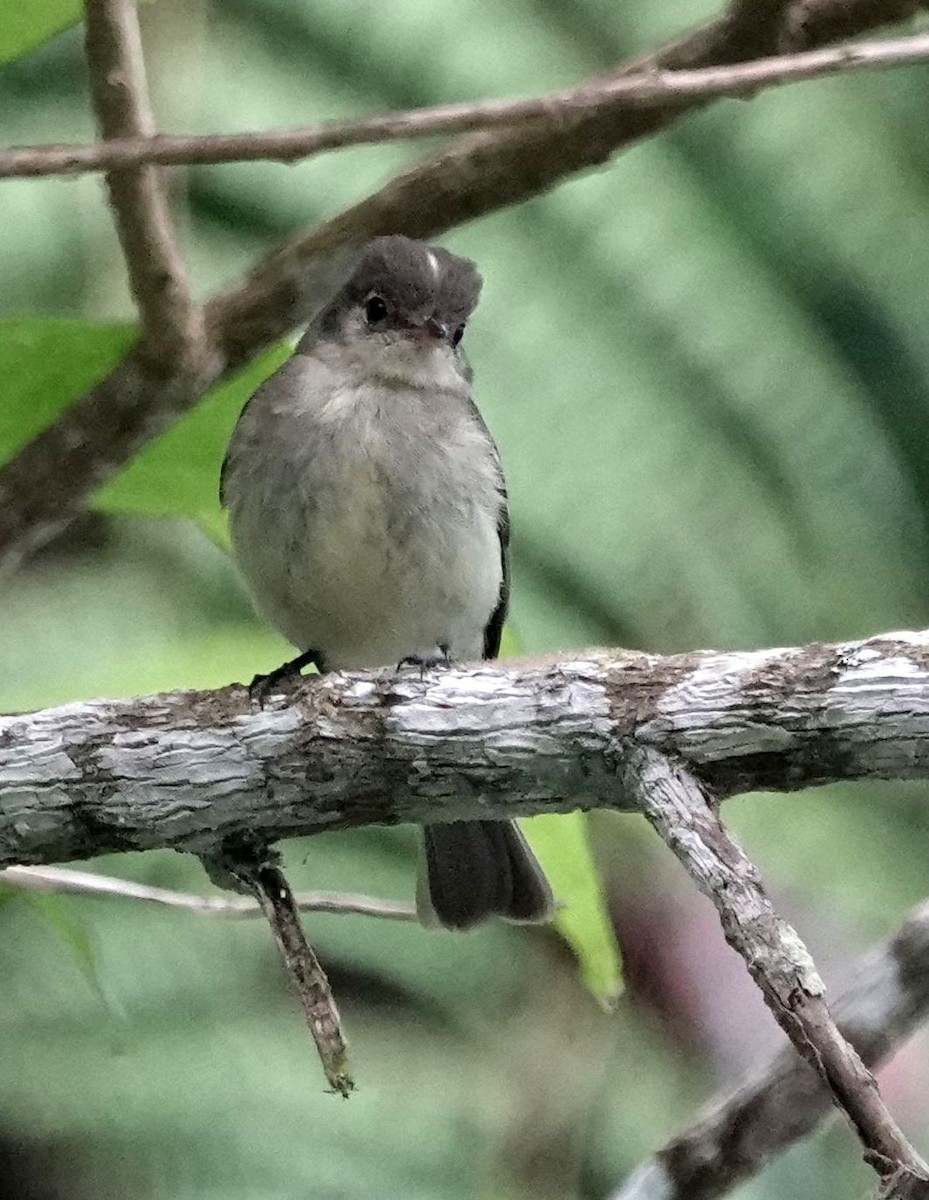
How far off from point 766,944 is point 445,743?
320mm

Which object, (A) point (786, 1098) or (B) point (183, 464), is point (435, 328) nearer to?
(B) point (183, 464)

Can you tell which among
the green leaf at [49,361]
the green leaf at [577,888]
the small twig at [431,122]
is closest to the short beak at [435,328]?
the green leaf at [49,361]

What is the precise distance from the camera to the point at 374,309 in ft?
6.24

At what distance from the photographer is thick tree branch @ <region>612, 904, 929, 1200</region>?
134 cm

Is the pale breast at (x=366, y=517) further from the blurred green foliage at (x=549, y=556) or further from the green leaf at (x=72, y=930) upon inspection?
the blurred green foliage at (x=549, y=556)

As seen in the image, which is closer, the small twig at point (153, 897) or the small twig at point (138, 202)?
the small twig at point (138, 202)

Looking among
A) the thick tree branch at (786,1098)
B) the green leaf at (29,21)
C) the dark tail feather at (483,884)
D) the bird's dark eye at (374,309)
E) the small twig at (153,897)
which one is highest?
the green leaf at (29,21)

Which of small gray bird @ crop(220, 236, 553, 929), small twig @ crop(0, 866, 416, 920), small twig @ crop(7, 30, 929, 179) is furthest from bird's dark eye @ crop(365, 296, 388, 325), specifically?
small twig @ crop(7, 30, 929, 179)

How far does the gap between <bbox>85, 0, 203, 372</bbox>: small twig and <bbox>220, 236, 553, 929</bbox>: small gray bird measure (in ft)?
0.97

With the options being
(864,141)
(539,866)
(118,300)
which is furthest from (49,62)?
(539,866)

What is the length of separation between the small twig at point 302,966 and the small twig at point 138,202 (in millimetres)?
496

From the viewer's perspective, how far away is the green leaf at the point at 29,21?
1.40m

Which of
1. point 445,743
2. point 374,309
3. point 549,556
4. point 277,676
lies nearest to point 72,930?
point 277,676

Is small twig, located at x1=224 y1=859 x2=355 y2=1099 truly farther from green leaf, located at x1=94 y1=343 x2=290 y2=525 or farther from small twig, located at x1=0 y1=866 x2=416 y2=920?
green leaf, located at x1=94 y1=343 x2=290 y2=525
